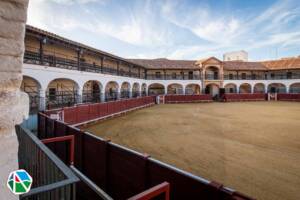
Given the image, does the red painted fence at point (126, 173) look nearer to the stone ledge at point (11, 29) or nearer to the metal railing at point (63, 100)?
the stone ledge at point (11, 29)

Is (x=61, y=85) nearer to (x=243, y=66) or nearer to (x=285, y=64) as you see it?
(x=243, y=66)

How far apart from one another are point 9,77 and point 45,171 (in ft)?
6.89

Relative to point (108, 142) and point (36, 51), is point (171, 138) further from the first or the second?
point (36, 51)

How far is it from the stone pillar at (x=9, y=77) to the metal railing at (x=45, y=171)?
1.76 ft

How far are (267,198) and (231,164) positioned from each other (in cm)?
171

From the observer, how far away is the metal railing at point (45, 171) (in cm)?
183

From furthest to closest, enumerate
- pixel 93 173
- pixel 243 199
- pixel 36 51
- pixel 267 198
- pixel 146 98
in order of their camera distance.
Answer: pixel 146 98, pixel 36 51, pixel 93 173, pixel 267 198, pixel 243 199

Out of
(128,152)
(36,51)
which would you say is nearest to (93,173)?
(128,152)

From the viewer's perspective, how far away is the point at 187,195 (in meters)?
2.47

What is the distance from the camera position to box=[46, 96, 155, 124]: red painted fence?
1052 cm

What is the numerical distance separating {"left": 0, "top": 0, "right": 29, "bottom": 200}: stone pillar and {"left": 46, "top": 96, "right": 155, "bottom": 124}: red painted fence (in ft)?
Result: 29.2

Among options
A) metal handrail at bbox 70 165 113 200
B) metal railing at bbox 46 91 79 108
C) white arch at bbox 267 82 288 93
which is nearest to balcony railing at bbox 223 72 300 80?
white arch at bbox 267 82 288 93

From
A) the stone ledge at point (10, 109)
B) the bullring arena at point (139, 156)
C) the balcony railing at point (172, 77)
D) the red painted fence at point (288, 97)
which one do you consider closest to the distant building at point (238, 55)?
the red painted fence at point (288, 97)

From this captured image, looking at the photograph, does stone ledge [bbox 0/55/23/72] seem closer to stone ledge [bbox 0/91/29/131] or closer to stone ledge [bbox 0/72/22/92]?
stone ledge [bbox 0/72/22/92]
